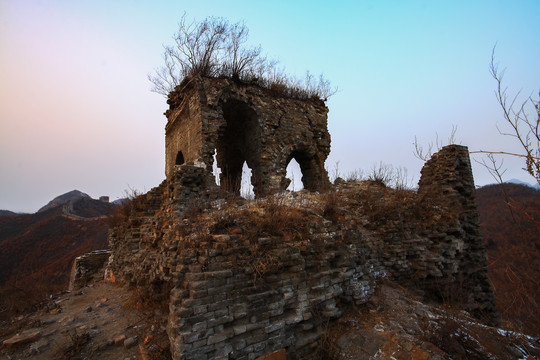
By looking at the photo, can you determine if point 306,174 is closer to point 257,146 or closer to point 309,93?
point 257,146

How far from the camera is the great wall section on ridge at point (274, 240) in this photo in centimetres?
297

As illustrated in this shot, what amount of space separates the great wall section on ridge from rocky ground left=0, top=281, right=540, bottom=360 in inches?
11.4

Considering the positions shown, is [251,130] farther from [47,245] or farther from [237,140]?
[47,245]

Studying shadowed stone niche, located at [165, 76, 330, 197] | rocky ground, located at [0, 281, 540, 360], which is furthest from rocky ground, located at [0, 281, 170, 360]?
shadowed stone niche, located at [165, 76, 330, 197]

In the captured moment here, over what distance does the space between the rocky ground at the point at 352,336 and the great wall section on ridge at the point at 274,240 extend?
291mm

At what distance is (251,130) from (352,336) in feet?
27.6

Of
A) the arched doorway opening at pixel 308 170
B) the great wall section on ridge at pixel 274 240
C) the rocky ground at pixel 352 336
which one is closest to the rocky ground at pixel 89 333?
the rocky ground at pixel 352 336

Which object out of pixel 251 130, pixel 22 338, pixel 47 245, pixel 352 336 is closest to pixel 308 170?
pixel 251 130

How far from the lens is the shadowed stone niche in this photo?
348 inches

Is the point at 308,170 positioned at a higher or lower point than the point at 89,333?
higher

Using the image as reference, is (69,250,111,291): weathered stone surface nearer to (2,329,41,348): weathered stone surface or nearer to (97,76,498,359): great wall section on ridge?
(97,76,498,359): great wall section on ridge

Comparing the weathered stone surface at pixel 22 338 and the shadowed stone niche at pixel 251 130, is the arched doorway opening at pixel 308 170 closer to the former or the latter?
the shadowed stone niche at pixel 251 130

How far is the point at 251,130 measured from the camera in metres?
10.6

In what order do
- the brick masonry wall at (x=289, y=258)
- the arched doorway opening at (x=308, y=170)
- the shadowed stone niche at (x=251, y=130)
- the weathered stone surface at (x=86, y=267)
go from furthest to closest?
1. the arched doorway opening at (x=308, y=170)
2. the shadowed stone niche at (x=251, y=130)
3. the weathered stone surface at (x=86, y=267)
4. the brick masonry wall at (x=289, y=258)
